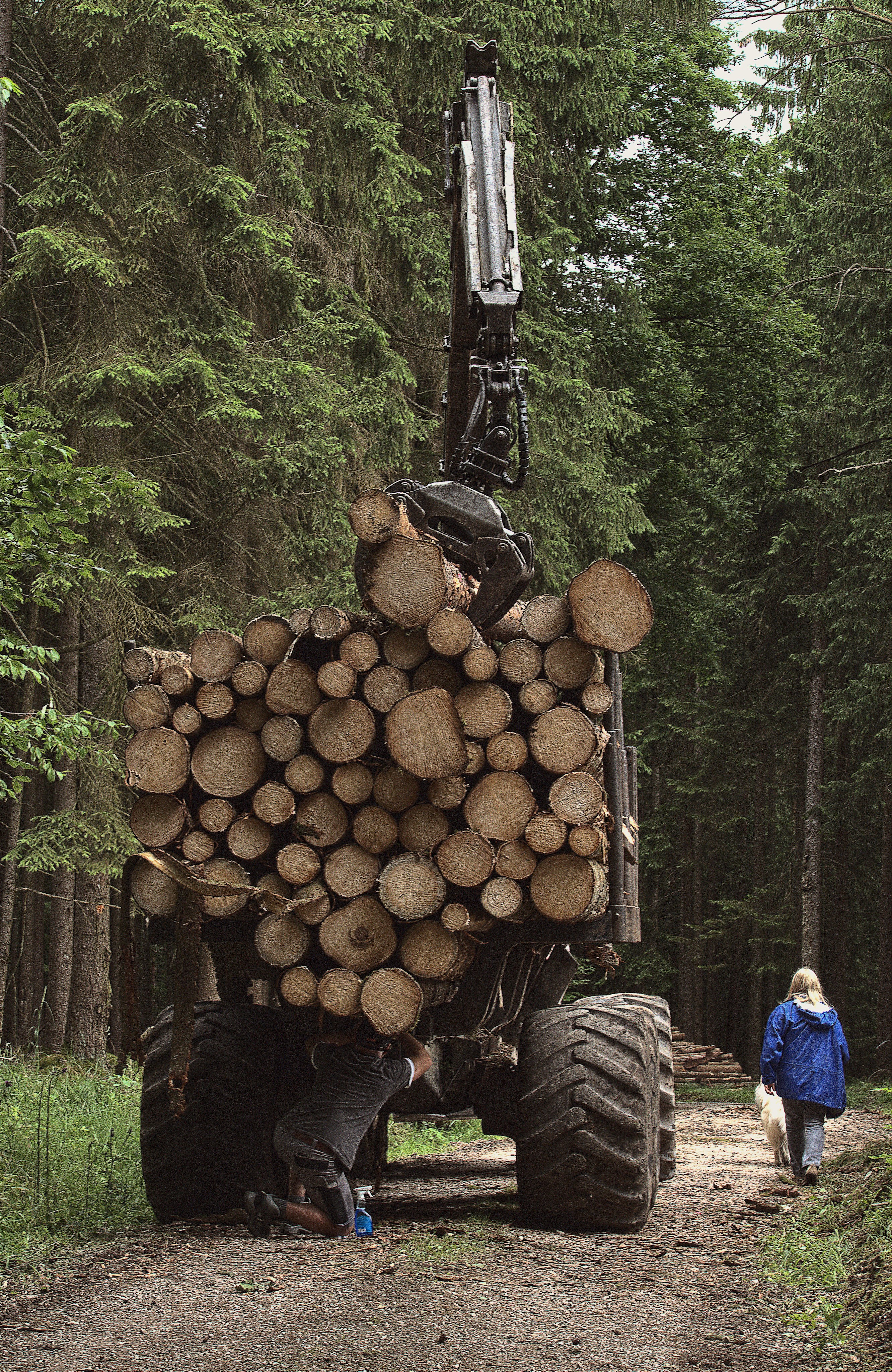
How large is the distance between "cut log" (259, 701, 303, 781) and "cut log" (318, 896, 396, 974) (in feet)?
2.27

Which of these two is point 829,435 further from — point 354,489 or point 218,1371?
point 218,1371

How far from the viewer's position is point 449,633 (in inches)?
207

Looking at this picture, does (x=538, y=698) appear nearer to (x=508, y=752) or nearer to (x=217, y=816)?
(x=508, y=752)

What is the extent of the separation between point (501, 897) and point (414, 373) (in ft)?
36.2

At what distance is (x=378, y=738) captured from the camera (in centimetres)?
541

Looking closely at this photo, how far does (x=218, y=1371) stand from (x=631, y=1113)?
242 cm

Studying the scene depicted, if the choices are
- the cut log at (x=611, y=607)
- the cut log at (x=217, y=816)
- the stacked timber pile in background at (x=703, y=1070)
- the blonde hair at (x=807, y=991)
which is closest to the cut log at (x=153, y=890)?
the cut log at (x=217, y=816)

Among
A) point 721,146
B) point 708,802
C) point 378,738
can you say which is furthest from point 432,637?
point 708,802

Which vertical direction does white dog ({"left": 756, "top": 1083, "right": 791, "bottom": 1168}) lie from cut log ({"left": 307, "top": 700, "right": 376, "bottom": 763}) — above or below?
below

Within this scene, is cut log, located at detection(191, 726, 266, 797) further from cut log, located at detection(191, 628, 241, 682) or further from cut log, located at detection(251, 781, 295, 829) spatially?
cut log, located at detection(191, 628, 241, 682)

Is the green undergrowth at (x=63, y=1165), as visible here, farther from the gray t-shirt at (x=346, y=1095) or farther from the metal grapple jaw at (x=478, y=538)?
the metal grapple jaw at (x=478, y=538)

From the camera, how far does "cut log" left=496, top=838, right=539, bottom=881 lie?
211 inches

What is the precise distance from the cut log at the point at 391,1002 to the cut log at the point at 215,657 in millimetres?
1461

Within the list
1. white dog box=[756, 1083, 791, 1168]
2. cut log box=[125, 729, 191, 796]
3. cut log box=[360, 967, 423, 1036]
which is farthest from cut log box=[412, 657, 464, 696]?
white dog box=[756, 1083, 791, 1168]
